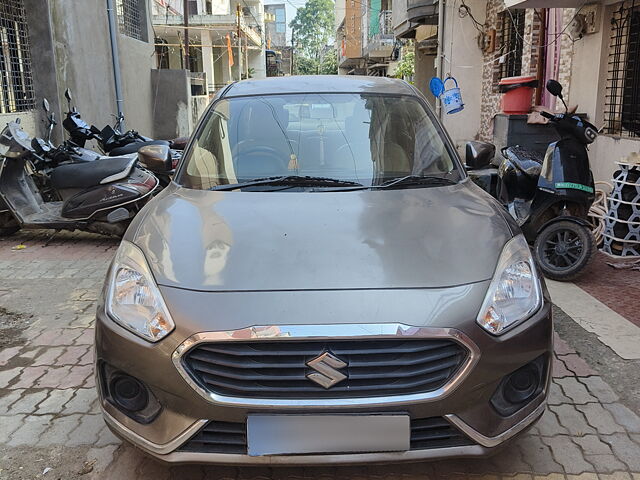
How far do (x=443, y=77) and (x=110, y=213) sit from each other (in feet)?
28.9

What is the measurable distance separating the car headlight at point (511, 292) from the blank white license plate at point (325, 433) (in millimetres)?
510

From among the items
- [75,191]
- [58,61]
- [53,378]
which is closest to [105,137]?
[75,191]

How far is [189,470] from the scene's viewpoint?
2.61 m

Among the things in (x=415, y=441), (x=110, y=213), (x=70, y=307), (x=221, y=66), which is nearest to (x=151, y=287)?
(x=415, y=441)

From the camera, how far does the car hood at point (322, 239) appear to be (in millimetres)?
2342

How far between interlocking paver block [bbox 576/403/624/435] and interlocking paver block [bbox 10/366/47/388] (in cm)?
311

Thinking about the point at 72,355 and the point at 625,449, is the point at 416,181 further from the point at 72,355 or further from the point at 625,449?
the point at 72,355

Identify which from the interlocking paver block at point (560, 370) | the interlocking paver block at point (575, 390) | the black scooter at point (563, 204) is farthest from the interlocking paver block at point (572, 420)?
the black scooter at point (563, 204)

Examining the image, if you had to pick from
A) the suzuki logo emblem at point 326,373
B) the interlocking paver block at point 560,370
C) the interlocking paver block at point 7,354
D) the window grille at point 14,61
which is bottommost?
the interlocking paver block at point 7,354

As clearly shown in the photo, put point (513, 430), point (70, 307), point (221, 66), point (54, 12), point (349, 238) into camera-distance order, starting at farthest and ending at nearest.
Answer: point (221, 66) < point (54, 12) < point (70, 307) < point (349, 238) < point (513, 430)

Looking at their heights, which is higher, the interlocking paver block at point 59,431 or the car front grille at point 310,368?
the car front grille at point 310,368

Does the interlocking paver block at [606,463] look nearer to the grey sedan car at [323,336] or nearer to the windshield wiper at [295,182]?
the grey sedan car at [323,336]

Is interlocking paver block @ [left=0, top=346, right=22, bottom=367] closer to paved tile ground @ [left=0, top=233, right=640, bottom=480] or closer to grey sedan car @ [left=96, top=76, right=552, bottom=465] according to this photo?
paved tile ground @ [left=0, top=233, right=640, bottom=480]

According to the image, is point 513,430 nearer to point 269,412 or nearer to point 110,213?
point 269,412
